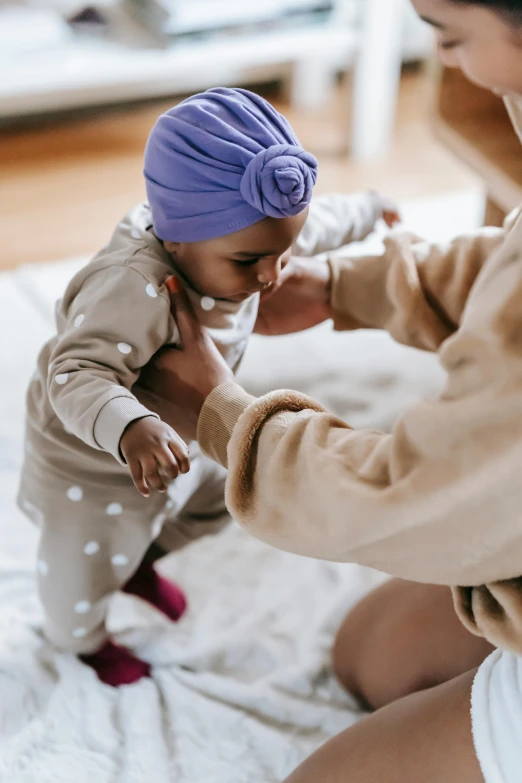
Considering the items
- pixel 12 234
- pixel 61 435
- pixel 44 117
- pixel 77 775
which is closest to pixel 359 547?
pixel 61 435

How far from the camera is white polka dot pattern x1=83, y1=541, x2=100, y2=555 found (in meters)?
0.93

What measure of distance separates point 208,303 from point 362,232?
0.86 ft

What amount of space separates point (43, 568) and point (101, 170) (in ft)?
4.56

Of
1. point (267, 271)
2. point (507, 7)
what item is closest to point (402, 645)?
point (267, 271)

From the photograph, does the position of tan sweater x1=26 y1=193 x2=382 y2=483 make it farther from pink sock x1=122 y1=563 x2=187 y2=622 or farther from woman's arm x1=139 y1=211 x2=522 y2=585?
pink sock x1=122 y1=563 x2=187 y2=622

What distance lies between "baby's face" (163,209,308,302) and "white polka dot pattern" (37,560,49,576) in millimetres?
350

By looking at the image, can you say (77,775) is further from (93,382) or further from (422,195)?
(422,195)

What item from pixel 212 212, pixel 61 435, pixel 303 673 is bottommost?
pixel 303 673

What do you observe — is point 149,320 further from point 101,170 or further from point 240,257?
point 101,170

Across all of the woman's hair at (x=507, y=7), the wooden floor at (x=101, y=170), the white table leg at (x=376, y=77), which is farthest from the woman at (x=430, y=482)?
the white table leg at (x=376, y=77)

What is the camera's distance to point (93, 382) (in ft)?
2.47

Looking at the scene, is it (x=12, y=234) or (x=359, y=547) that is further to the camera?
(x=12, y=234)

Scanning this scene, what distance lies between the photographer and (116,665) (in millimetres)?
1058

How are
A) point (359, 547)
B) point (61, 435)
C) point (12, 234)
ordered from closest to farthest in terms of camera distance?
1. point (359, 547)
2. point (61, 435)
3. point (12, 234)
